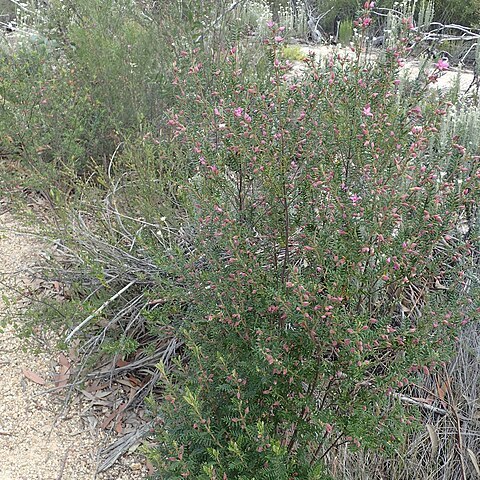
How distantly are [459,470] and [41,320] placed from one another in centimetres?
215

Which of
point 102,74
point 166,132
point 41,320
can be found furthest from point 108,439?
point 102,74

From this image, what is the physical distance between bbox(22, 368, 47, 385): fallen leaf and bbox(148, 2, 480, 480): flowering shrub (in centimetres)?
116

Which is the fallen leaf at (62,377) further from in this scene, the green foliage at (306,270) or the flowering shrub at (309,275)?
the flowering shrub at (309,275)

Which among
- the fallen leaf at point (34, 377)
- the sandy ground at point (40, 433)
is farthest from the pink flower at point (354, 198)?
the fallen leaf at point (34, 377)

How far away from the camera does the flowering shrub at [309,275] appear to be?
1820 mm

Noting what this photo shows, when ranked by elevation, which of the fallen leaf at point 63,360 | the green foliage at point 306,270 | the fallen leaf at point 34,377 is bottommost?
the fallen leaf at point 34,377

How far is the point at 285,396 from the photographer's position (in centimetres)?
205

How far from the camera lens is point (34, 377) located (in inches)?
124

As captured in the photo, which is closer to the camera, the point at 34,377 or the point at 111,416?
the point at 111,416

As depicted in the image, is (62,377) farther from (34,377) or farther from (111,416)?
(111,416)

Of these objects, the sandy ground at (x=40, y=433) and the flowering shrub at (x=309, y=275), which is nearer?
the flowering shrub at (x=309, y=275)

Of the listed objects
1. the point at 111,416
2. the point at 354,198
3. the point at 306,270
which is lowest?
the point at 111,416

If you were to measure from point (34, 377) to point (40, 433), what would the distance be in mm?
381

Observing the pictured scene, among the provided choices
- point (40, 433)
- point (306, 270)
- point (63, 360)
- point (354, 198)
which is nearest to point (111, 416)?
point (40, 433)
